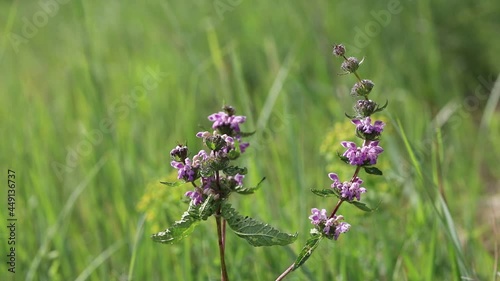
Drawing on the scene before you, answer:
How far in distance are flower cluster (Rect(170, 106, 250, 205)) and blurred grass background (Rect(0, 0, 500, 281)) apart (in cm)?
53

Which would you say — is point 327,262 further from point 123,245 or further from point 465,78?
point 465,78

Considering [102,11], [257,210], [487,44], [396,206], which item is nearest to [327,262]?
[257,210]

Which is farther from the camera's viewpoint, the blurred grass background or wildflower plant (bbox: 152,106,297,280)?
the blurred grass background

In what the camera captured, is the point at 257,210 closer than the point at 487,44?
Yes

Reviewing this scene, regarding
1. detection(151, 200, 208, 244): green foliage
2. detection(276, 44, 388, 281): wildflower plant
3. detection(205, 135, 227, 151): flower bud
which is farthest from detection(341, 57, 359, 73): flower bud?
detection(151, 200, 208, 244): green foliage

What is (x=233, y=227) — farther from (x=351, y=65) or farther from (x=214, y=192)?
(x=351, y=65)

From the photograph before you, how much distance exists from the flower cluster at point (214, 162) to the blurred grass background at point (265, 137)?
53 cm

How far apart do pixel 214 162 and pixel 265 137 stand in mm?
1703

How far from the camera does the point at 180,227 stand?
1.20 m

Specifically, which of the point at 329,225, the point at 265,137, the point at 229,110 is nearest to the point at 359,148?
the point at 329,225

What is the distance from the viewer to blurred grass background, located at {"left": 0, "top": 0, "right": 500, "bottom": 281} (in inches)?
84.5

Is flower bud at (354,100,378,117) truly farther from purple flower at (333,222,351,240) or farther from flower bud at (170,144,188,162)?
flower bud at (170,144,188,162)

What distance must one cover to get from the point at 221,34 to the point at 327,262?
8.72ft

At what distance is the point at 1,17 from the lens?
24.1ft
